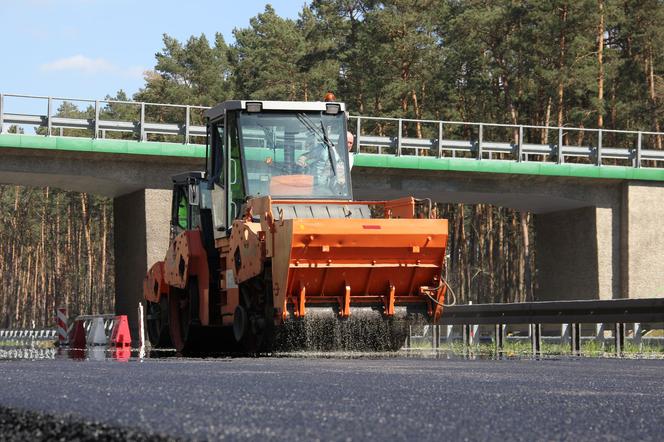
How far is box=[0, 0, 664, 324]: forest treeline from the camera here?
65062 mm

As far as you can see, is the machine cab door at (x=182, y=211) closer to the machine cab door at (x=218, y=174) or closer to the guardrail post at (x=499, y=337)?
the machine cab door at (x=218, y=174)

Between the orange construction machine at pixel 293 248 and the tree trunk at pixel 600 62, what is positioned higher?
the tree trunk at pixel 600 62

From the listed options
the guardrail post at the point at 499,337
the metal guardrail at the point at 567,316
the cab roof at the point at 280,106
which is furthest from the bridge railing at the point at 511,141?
the cab roof at the point at 280,106

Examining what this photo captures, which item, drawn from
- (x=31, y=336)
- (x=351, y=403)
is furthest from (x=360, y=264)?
(x=31, y=336)

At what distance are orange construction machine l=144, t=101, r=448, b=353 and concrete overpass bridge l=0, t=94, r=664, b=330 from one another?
53.2 ft

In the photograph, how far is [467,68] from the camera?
246 feet

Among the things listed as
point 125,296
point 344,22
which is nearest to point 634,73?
point 344,22

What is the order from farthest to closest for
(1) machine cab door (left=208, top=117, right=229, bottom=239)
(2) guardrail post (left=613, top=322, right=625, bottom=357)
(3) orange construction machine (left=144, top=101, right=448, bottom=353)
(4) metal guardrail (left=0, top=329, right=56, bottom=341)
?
1. (4) metal guardrail (left=0, top=329, right=56, bottom=341)
2. (2) guardrail post (left=613, top=322, right=625, bottom=357)
3. (1) machine cab door (left=208, top=117, right=229, bottom=239)
4. (3) orange construction machine (left=144, top=101, right=448, bottom=353)

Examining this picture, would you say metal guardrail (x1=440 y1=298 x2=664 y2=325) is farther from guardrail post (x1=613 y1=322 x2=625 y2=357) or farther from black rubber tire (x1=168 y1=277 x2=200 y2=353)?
black rubber tire (x1=168 y1=277 x2=200 y2=353)

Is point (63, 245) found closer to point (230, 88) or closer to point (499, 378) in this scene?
point (230, 88)

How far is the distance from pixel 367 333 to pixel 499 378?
24.8 feet

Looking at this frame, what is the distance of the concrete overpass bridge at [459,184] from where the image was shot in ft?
113

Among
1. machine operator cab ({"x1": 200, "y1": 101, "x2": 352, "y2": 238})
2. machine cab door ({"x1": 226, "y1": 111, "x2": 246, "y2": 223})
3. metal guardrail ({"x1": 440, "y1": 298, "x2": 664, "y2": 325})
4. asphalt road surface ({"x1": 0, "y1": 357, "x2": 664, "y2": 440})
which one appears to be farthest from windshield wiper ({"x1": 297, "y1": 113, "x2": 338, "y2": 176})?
asphalt road surface ({"x1": 0, "y1": 357, "x2": 664, "y2": 440})

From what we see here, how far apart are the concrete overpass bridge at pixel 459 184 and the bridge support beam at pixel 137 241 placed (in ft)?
0.10
